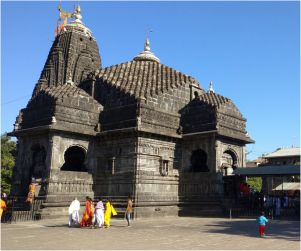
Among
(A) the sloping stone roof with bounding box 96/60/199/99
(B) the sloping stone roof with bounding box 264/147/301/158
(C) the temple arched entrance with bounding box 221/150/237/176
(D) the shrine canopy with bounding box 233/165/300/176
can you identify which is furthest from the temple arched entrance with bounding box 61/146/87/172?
(B) the sloping stone roof with bounding box 264/147/301/158

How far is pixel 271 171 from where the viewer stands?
21.6 metres

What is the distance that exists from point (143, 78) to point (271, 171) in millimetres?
10688

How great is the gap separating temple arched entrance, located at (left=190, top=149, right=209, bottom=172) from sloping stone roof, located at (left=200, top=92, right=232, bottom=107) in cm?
334

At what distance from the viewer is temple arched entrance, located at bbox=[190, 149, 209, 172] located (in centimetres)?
2472

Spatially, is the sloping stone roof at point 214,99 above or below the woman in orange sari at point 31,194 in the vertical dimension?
above

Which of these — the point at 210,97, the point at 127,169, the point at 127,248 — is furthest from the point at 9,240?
the point at 210,97

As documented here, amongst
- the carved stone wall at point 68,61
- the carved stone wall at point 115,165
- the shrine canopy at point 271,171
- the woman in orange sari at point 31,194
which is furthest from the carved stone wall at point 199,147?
the carved stone wall at point 68,61

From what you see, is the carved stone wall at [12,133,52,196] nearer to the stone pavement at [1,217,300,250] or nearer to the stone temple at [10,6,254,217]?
the stone temple at [10,6,254,217]

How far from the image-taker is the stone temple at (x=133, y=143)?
21766 millimetres

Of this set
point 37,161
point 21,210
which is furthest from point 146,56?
point 21,210

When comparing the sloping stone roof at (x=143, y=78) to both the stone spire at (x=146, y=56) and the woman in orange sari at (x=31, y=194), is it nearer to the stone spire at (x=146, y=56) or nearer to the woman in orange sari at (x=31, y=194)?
the stone spire at (x=146, y=56)

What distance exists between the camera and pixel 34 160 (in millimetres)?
24078

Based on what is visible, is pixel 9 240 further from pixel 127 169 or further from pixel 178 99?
pixel 178 99

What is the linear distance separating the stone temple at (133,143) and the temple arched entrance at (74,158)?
7 cm
